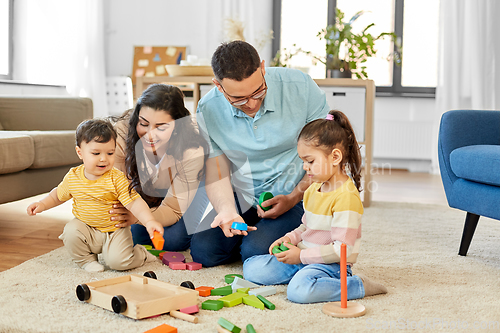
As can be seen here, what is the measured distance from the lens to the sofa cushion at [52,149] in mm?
2031

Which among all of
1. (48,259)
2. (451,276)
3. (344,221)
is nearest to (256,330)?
(344,221)

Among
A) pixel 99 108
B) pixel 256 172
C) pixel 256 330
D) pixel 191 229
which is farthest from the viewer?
pixel 99 108

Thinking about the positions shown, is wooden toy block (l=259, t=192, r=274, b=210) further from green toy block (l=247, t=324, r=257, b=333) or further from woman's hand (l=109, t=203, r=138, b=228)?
green toy block (l=247, t=324, r=257, b=333)

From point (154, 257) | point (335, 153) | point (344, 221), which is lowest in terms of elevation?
point (154, 257)

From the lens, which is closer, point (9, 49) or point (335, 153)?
point (335, 153)

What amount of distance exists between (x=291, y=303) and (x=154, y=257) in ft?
1.96

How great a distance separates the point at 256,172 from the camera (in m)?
1.55

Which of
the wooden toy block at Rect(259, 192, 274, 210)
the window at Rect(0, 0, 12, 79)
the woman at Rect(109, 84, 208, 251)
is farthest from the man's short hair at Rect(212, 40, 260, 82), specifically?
the window at Rect(0, 0, 12, 79)

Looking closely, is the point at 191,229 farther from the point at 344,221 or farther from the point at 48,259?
the point at 344,221

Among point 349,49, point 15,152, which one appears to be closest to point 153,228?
point 15,152

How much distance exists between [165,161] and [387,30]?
3.43 meters

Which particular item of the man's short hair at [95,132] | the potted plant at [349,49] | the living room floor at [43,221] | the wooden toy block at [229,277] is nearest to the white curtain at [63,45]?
the living room floor at [43,221]

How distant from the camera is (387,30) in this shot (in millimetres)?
4410

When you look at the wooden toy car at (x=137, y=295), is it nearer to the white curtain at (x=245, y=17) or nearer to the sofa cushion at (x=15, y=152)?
the sofa cushion at (x=15, y=152)
